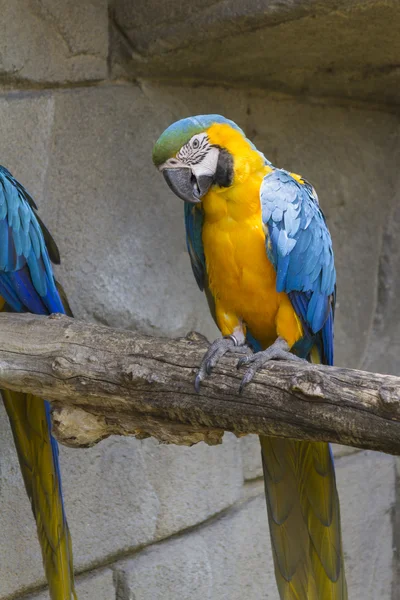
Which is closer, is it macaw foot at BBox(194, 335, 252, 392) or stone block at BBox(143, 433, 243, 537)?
macaw foot at BBox(194, 335, 252, 392)

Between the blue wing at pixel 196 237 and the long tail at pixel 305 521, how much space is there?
1.46 ft

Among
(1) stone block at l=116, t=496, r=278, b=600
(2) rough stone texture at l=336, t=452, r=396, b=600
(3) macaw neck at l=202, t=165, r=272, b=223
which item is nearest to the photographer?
(3) macaw neck at l=202, t=165, r=272, b=223

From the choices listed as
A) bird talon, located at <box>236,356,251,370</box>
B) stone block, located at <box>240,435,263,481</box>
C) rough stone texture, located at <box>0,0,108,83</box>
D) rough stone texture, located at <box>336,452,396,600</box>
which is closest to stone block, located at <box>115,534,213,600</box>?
stone block, located at <box>240,435,263,481</box>

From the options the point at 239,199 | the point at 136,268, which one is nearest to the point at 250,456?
the point at 136,268

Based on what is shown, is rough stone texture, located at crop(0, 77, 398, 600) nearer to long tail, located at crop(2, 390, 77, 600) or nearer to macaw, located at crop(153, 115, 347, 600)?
long tail, located at crop(2, 390, 77, 600)

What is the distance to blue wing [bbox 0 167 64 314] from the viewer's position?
1857mm

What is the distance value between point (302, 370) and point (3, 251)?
853mm

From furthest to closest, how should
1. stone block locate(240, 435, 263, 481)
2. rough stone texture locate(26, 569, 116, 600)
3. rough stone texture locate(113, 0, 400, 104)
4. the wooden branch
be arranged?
stone block locate(240, 435, 263, 481) → rough stone texture locate(26, 569, 116, 600) → rough stone texture locate(113, 0, 400, 104) → the wooden branch

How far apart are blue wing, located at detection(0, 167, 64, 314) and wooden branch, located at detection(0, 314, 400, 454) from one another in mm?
123

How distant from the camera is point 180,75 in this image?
235cm

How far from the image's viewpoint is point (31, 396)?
1.89 m

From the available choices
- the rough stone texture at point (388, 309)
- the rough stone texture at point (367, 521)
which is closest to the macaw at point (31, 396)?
the rough stone texture at point (367, 521)

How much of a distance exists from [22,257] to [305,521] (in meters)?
0.88

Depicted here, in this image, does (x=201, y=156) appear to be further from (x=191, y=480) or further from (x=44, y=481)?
(x=191, y=480)
